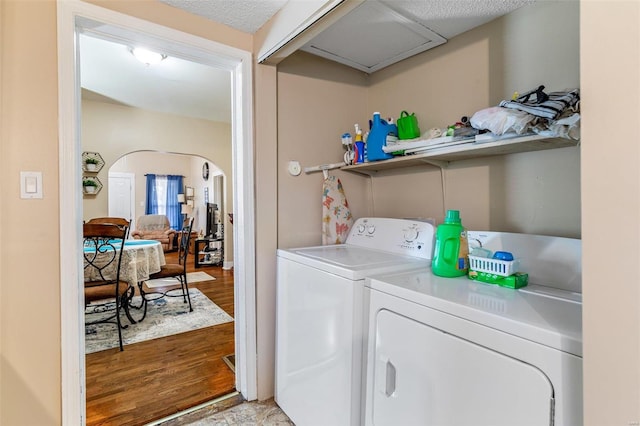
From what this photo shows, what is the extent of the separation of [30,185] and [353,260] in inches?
54.8

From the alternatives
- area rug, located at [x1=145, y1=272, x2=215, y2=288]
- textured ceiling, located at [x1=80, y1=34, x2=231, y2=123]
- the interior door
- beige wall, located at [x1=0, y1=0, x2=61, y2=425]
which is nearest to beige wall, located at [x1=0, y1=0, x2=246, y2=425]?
beige wall, located at [x1=0, y1=0, x2=61, y2=425]

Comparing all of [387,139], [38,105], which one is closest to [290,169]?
[387,139]

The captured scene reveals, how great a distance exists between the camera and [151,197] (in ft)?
27.5

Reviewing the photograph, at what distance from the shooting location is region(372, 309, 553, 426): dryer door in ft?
2.38

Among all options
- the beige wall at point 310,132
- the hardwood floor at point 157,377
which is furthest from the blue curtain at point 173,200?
the beige wall at point 310,132

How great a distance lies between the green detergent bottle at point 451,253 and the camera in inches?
48.1

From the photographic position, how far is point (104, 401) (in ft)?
5.87

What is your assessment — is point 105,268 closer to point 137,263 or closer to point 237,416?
point 137,263

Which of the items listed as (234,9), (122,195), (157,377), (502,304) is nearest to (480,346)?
(502,304)

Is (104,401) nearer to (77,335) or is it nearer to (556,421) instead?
(77,335)

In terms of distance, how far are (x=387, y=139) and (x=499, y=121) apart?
2.08 ft

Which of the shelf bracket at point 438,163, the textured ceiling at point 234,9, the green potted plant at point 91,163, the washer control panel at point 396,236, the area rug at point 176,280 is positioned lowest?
the area rug at point 176,280

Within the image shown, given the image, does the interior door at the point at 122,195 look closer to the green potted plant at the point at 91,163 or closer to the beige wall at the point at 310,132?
the green potted plant at the point at 91,163

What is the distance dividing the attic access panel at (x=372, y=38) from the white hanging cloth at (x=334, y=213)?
77 centimetres
